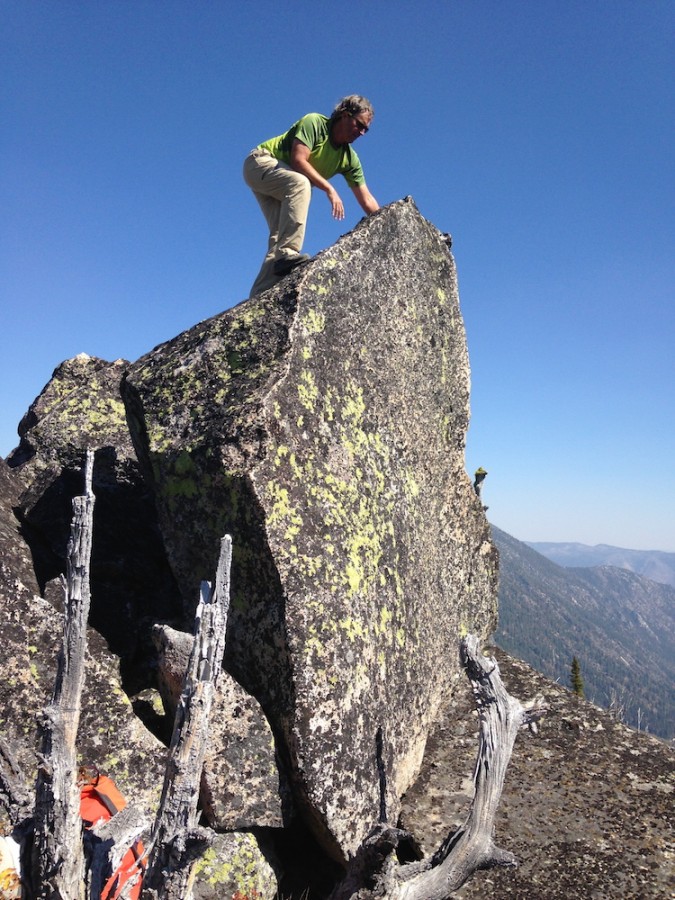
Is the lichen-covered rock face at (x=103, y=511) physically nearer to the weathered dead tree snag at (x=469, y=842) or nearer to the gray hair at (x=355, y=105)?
the weathered dead tree snag at (x=469, y=842)

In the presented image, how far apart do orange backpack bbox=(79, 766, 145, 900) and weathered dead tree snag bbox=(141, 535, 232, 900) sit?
3.82 feet

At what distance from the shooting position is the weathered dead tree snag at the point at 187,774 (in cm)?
465

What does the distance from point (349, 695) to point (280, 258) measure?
8.43m

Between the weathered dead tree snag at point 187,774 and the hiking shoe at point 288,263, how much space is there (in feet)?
28.1

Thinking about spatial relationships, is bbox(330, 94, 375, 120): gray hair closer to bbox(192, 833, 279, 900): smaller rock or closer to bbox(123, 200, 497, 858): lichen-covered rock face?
bbox(123, 200, 497, 858): lichen-covered rock face

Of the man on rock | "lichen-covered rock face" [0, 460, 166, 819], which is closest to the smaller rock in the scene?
"lichen-covered rock face" [0, 460, 166, 819]

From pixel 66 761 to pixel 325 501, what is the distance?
4979 mm

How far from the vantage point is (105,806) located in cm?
686

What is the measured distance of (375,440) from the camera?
1045cm

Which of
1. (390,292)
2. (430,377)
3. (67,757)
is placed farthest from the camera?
(430,377)

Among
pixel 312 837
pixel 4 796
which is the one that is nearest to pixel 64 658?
pixel 4 796

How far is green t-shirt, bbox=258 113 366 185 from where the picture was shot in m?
12.2

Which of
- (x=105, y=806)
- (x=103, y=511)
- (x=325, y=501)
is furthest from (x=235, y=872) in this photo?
(x=103, y=511)

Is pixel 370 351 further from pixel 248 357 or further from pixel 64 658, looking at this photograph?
pixel 64 658
